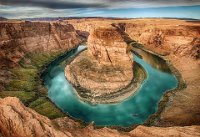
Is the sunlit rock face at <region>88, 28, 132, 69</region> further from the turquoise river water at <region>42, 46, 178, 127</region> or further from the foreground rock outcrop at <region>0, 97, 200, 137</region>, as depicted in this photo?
the foreground rock outcrop at <region>0, 97, 200, 137</region>

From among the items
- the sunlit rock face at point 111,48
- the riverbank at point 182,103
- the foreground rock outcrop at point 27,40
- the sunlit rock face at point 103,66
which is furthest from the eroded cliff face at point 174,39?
the sunlit rock face at point 103,66

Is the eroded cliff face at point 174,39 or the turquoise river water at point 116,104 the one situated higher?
the eroded cliff face at point 174,39

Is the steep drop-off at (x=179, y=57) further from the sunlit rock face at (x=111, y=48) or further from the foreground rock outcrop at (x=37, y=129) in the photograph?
the foreground rock outcrop at (x=37, y=129)

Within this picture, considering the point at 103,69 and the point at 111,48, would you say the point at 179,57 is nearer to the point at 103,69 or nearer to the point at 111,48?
the point at 111,48

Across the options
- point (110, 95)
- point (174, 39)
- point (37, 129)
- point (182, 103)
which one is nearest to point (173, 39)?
point (174, 39)

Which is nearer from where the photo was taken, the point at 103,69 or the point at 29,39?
the point at 103,69

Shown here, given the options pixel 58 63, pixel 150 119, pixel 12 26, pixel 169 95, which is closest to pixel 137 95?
pixel 169 95
